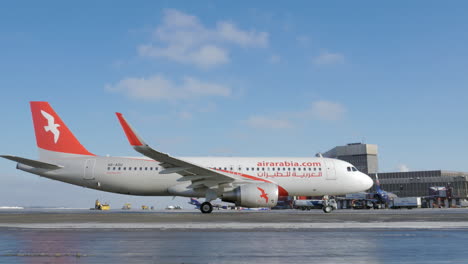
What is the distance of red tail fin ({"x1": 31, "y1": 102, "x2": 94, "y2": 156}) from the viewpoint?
28953 millimetres

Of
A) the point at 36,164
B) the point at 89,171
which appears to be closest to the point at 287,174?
the point at 89,171

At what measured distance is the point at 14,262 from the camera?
20.5 feet

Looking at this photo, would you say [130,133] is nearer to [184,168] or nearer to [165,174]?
[184,168]

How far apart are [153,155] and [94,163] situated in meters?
6.15

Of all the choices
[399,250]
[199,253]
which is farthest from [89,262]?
[399,250]

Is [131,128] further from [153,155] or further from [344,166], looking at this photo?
[344,166]

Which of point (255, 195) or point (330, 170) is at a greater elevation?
point (330, 170)

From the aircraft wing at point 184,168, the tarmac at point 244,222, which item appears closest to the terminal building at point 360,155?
the aircraft wing at point 184,168

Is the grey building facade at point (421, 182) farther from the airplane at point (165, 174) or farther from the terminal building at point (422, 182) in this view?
the airplane at point (165, 174)

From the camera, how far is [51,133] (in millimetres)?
29109

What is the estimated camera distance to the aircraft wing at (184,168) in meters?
23.9

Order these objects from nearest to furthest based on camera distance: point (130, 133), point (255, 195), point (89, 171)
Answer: point (130, 133), point (255, 195), point (89, 171)

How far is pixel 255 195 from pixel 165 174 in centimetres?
654

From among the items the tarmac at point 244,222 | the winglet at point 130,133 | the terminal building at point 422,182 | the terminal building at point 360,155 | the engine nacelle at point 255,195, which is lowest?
the tarmac at point 244,222
